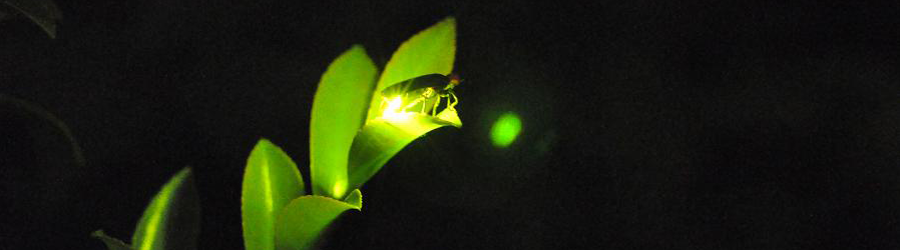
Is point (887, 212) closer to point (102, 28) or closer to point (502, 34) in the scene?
point (502, 34)

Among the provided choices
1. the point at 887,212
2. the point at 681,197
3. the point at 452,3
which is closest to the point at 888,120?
the point at 887,212

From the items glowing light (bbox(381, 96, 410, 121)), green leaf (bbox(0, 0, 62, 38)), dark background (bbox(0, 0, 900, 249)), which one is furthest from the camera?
dark background (bbox(0, 0, 900, 249))

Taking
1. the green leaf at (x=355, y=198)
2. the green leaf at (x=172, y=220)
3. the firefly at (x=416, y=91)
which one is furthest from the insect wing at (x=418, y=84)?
the green leaf at (x=172, y=220)

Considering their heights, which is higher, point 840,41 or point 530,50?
point 530,50

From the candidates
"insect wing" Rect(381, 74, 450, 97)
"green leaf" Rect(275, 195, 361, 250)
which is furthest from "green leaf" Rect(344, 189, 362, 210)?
"insect wing" Rect(381, 74, 450, 97)

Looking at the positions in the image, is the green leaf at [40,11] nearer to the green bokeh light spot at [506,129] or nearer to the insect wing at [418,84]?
the insect wing at [418,84]

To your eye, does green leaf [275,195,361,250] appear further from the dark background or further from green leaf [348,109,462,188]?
the dark background
